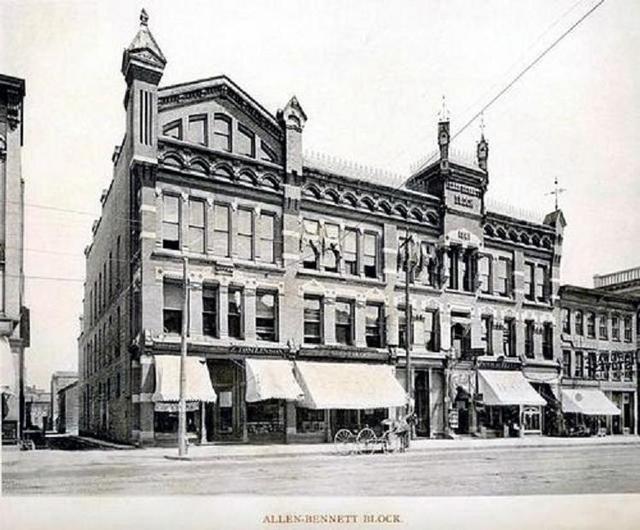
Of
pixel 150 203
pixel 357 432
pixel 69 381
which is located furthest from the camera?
pixel 357 432

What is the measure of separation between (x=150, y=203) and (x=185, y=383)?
178 centimetres

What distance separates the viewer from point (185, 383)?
8.53 meters

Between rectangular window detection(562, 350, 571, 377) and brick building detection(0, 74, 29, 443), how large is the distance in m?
6.09

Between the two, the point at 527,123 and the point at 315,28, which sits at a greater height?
the point at 315,28

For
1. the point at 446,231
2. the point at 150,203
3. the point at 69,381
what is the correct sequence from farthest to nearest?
1. the point at 446,231
2. the point at 150,203
3. the point at 69,381

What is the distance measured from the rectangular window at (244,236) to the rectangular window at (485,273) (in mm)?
2917

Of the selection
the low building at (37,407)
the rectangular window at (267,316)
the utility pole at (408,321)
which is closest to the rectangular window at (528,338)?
the utility pole at (408,321)

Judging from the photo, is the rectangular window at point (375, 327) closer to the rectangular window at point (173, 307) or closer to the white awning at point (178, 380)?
the white awning at point (178, 380)

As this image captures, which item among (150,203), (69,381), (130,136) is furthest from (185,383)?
(130,136)

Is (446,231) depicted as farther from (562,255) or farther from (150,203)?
(150,203)

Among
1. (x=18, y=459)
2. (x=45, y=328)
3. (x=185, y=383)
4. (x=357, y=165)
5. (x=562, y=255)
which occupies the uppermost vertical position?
(x=357, y=165)

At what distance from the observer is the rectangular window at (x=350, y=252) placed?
9633 mm

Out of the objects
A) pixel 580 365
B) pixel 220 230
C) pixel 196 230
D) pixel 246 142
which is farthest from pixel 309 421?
pixel 580 365

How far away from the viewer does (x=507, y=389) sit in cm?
1009
